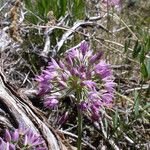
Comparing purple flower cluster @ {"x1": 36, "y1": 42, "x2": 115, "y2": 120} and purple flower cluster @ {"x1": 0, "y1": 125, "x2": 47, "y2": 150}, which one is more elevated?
purple flower cluster @ {"x1": 36, "y1": 42, "x2": 115, "y2": 120}

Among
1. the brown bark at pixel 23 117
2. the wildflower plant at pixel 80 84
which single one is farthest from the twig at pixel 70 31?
the wildflower plant at pixel 80 84

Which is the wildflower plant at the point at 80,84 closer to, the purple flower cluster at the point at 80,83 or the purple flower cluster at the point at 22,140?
the purple flower cluster at the point at 80,83

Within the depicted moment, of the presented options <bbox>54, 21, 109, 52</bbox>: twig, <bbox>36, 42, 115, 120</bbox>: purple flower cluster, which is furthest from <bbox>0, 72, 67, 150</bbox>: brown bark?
<bbox>54, 21, 109, 52</bbox>: twig

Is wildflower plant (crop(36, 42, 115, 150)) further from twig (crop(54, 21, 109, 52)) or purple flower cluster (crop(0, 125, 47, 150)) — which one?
twig (crop(54, 21, 109, 52))

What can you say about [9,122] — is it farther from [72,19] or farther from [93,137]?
[72,19]

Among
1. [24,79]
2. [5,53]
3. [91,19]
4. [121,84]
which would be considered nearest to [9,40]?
[5,53]
